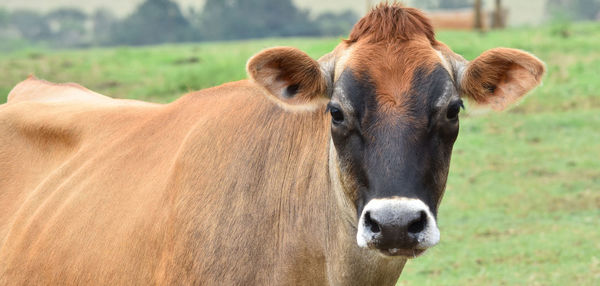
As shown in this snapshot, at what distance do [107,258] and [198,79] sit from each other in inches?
548

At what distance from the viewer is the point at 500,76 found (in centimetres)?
432

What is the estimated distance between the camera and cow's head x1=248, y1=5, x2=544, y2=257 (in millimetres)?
3682

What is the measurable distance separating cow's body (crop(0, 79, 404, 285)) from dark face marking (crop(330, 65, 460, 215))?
1.41ft

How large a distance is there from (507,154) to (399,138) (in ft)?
33.3

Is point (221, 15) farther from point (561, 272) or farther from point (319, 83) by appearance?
point (319, 83)

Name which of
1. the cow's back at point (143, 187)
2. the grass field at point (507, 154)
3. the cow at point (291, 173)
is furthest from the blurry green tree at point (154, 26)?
the cow at point (291, 173)

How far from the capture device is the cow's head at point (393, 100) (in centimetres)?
368

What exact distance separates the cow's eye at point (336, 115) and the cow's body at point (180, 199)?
1.24 feet

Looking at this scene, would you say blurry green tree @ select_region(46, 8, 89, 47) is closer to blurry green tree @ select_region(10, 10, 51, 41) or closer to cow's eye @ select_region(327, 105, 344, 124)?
blurry green tree @ select_region(10, 10, 51, 41)

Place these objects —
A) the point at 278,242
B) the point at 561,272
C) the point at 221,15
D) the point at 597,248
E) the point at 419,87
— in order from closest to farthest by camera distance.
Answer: the point at 419,87
the point at 278,242
the point at 561,272
the point at 597,248
the point at 221,15

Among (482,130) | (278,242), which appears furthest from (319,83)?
(482,130)

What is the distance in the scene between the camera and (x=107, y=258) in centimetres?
471

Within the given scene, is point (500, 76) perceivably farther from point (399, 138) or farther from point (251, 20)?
point (251, 20)

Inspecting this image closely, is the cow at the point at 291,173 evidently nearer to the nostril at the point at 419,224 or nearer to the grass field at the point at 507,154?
the nostril at the point at 419,224
